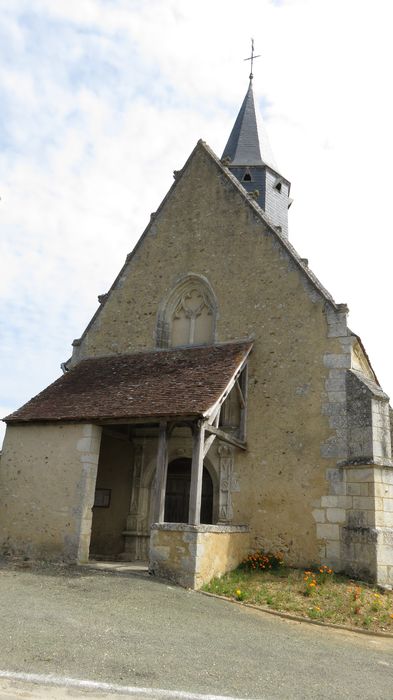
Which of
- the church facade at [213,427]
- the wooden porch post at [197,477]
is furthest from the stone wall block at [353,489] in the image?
the wooden porch post at [197,477]

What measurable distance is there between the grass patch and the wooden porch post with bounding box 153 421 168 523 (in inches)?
51.9

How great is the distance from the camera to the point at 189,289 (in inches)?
496

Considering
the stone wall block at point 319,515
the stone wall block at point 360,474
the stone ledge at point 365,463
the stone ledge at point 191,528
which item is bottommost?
the stone ledge at point 191,528

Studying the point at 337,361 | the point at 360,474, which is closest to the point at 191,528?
the point at 360,474

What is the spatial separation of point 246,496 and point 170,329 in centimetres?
435

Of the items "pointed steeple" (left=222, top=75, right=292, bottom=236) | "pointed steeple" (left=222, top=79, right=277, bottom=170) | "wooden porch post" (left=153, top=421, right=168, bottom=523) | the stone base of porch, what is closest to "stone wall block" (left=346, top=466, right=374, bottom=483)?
the stone base of porch

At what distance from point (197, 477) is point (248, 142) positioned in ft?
41.8

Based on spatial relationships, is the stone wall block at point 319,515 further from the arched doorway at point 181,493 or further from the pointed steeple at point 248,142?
the pointed steeple at point 248,142

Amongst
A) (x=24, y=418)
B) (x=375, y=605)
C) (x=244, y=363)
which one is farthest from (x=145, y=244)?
(x=375, y=605)

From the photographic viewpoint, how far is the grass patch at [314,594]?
703 centimetres

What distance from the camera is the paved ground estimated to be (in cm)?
417

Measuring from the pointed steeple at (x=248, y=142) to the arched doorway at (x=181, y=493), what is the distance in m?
9.94

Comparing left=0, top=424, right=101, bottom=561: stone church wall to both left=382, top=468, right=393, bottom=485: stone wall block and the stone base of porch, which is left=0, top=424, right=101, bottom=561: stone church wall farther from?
left=382, top=468, right=393, bottom=485: stone wall block

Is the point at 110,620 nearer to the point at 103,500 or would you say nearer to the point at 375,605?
the point at 375,605
